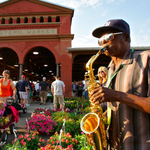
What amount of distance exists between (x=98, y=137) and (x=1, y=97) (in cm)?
512

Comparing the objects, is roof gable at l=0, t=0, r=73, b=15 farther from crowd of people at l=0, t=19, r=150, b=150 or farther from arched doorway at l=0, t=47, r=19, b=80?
crowd of people at l=0, t=19, r=150, b=150

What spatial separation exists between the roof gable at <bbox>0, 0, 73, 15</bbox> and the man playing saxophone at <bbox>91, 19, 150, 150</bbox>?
49.2 ft

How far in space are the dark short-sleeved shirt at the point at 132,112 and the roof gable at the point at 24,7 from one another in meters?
15.2

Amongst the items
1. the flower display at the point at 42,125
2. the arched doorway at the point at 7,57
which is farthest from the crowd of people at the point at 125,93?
the arched doorway at the point at 7,57

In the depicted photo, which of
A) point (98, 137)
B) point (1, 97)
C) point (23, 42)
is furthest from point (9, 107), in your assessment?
point (23, 42)

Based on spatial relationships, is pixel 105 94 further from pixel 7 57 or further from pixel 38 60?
pixel 38 60

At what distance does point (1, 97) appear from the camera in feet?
18.2

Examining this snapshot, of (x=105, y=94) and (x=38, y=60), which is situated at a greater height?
(x=38, y=60)

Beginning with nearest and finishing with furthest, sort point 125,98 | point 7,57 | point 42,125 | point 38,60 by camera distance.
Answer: point 125,98, point 42,125, point 7,57, point 38,60

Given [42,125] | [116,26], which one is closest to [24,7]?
[42,125]

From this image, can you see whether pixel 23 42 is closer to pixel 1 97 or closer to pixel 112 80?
pixel 1 97

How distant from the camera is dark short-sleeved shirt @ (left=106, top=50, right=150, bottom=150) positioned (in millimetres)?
1182

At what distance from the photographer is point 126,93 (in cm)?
117

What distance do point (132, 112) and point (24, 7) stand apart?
16757mm
